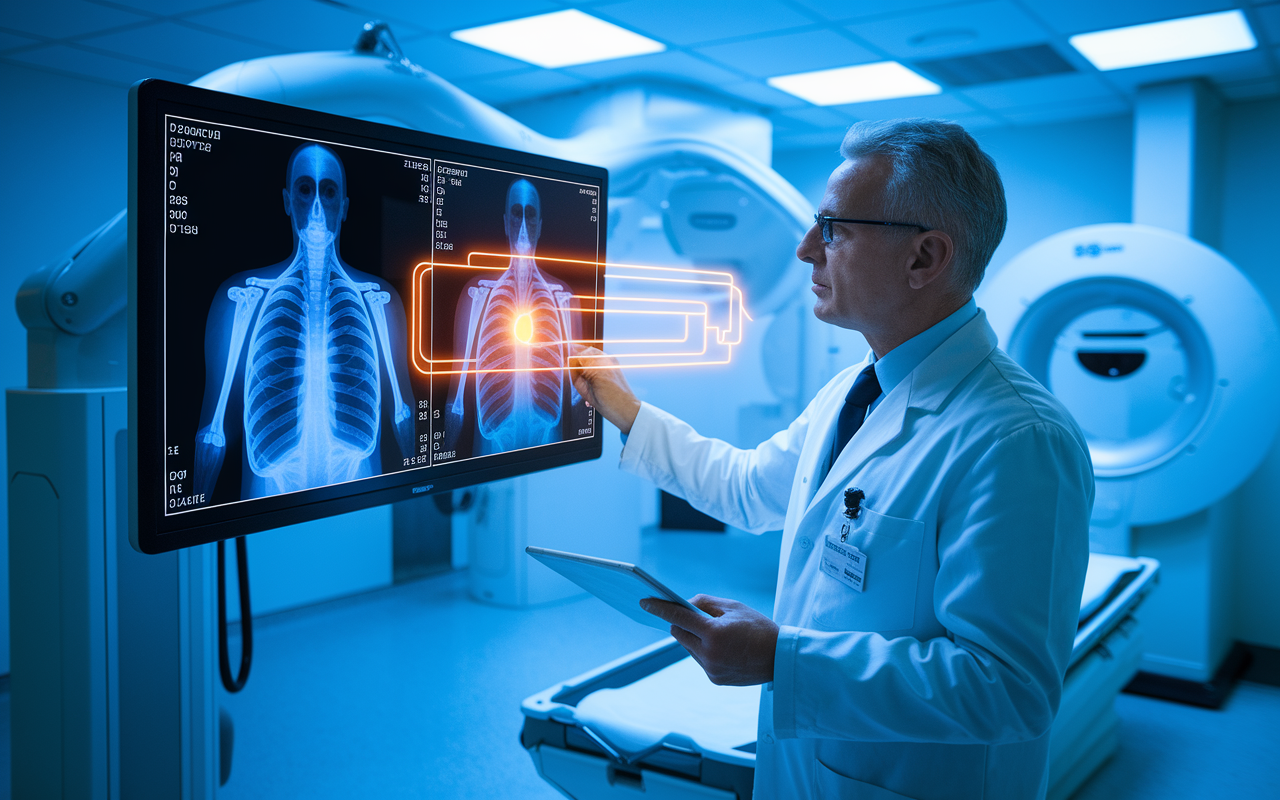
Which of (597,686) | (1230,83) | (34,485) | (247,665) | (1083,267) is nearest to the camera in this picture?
(34,485)

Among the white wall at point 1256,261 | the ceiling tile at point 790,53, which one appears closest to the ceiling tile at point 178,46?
the ceiling tile at point 790,53

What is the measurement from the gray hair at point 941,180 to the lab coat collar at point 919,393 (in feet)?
0.32

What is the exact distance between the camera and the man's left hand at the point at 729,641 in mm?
1000

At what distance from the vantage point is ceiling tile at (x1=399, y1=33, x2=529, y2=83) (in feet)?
10.4

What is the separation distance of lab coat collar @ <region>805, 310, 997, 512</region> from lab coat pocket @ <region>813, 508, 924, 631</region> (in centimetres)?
9

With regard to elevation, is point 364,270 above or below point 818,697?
above

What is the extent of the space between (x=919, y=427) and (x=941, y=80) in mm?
2947

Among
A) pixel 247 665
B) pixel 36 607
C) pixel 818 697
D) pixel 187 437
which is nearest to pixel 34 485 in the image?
pixel 36 607

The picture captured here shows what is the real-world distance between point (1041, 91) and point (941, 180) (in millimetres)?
3123

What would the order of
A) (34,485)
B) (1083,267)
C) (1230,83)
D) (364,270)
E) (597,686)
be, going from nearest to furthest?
(364,270) → (34,485) → (597,686) → (1083,267) → (1230,83)

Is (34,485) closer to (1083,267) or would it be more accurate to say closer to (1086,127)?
(1083,267)

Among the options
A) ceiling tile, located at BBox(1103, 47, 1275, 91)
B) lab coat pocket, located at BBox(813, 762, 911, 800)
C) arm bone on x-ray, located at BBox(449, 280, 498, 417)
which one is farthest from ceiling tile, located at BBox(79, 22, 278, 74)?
ceiling tile, located at BBox(1103, 47, 1275, 91)

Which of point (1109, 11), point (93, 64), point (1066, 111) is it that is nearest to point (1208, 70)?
point (1066, 111)

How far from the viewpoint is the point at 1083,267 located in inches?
131
